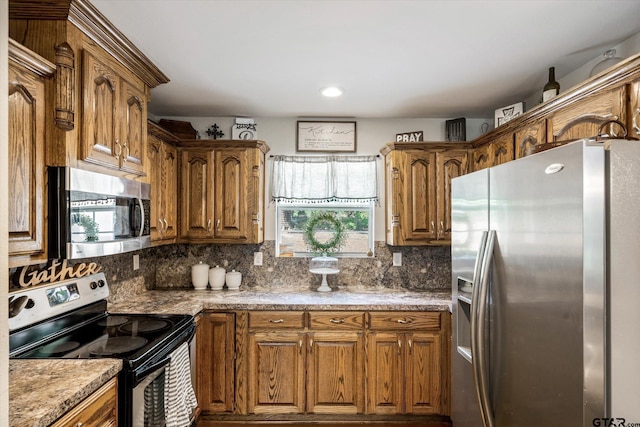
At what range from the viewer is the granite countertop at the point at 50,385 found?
1235mm

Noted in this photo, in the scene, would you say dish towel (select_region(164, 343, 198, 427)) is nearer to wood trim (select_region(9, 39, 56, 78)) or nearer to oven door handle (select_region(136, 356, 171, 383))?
oven door handle (select_region(136, 356, 171, 383))

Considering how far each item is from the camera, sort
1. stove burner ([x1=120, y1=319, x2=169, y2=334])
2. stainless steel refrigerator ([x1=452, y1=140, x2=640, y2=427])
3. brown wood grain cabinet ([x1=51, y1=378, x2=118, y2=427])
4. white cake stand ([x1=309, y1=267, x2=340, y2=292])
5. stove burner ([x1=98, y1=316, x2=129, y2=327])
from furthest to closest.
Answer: white cake stand ([x1=309, y1=267, x2=340, y2=292]) < stove burner ([x1=98, y1=316, x2=129, y2=327]) < stove burner ([x1=120, y1=319, x2=169, y2=334]) < brown wood grain cabinet ([x1=51, y1=378, x2=118, y2=427]) < stainless steel refrigerator ([x1=452, y1=140, x2=640, y2=427])

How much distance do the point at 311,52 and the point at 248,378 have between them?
2.28 m

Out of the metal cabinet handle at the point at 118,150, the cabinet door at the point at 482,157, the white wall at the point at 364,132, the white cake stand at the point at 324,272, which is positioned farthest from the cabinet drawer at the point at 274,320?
the cabinet door at the point at 482,157

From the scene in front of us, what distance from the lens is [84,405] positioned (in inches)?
56.4

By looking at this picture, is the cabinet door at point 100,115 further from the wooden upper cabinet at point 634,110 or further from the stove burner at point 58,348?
the wooden upper cabinet at point 634,110

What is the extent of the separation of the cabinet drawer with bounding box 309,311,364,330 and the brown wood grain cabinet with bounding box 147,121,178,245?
4.25 ft

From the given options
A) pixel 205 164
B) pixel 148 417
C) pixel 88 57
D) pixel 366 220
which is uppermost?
pixel 88 57

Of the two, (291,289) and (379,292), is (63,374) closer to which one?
(291,289)

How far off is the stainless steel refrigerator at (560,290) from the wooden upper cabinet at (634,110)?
60 centimetres

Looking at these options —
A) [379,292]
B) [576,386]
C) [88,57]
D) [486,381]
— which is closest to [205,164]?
[88,57]

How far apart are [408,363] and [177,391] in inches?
64.2

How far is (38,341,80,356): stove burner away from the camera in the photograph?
71.8 inches

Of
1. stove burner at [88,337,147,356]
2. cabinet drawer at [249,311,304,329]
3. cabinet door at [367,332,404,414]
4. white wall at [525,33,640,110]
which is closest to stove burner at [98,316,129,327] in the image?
stove burner at [88,337,147,356]
